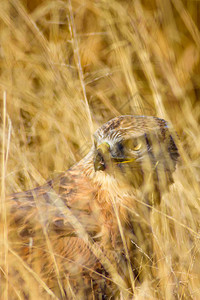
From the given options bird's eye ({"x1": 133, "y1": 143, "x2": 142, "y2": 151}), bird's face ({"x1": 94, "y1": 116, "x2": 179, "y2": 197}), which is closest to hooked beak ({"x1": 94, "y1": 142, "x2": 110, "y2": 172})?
bird's face ({"x1": 94, "y1": 116, "x2": 179, "y2": 197})

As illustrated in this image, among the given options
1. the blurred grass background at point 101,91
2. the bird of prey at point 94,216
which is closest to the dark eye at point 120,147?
the bird of prey at point 94,216

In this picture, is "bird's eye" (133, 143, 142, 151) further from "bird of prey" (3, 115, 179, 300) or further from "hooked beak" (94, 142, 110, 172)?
"hooked beak" (94, 142, 110, 172)

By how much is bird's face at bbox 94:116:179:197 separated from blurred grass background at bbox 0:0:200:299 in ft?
0.34

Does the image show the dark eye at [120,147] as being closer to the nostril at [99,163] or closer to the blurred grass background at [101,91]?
the nostril at [99,163]

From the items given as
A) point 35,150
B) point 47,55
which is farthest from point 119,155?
point 35,150

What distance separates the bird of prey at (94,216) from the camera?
1.46m

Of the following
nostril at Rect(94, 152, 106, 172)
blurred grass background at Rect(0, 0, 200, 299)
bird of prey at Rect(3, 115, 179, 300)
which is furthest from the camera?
blurred grass background at Rect(0, 0, 200, 299)

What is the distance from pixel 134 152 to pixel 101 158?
5.7 inches

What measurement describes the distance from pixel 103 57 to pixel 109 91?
441mm

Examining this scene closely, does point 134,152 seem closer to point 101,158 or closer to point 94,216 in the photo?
point 101,158

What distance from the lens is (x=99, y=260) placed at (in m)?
1.52

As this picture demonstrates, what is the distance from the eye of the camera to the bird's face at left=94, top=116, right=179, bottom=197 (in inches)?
66.9

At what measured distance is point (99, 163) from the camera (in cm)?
168

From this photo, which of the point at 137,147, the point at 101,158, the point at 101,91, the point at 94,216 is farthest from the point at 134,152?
the point at 101,91
